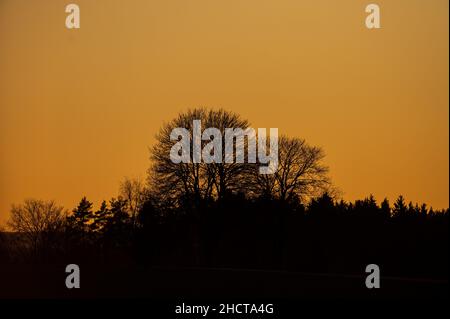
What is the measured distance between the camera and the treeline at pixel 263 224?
50.7m

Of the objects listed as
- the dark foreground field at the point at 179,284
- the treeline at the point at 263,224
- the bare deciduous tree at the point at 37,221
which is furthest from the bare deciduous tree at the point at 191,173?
the bare deciduous tree at the point at 37,221

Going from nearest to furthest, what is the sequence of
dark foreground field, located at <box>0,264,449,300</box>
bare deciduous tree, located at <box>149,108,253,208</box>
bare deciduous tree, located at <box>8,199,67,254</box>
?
dark foreground field, located at <box>0,264,449,300</box> → bare deciduous tree, located at <box>149,108,253,208</box> → bare deciduous tree, located at <box>8,199,67,254</box>

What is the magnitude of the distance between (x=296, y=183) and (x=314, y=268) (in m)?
8.04

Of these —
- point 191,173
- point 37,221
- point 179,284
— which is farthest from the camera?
point 37,221

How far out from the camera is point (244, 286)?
95.7ft

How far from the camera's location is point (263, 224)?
5841 cm

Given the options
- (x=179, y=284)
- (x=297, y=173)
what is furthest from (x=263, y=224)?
(x=179, y=284)

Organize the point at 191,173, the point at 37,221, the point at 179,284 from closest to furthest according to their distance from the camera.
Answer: the point at 179,284 → the point at 191,173 → the point at 37,221

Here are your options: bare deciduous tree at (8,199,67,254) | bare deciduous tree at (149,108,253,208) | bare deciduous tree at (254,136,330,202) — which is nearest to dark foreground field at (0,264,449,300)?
bare deciduous tree at (149,108,253,208)

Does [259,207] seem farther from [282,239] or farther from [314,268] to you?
[314,268]

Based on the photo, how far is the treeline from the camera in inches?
1997

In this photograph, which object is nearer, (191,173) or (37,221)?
(191,173)

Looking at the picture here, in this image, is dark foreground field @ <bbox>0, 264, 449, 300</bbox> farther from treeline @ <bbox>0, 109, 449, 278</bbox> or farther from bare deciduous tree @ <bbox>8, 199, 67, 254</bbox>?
bare deciduous tree @ <bbox>8, 199, 67, 254</bbox>

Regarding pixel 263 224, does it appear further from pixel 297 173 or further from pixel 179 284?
pixel 179 284
